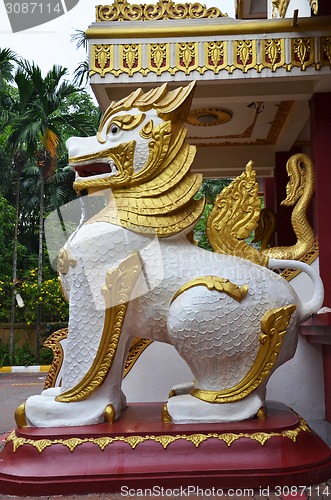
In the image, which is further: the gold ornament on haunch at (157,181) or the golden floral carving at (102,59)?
the golden floral carving at (102,59)

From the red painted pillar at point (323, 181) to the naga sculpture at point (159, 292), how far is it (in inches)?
55.8

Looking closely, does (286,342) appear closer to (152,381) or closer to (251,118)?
(152,381)

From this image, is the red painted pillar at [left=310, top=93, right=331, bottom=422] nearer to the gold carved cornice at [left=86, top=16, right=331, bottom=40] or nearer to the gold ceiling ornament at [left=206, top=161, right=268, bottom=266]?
the gold carved cornice at [left=86, top=16, right=331, bottom=40]

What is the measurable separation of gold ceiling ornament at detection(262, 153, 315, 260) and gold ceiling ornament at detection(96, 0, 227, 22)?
4.88 ft

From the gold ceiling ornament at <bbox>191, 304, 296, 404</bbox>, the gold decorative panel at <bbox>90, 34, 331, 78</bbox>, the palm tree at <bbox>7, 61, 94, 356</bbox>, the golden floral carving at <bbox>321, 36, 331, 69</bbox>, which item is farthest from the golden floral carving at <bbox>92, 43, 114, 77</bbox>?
the palm tree at <bbox>7, 61, 94, 356</bbox>

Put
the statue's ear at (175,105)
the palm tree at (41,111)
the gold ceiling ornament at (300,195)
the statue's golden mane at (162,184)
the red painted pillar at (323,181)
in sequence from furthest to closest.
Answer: the palm tree at (41,111) → the gold ceiling ornament at (300,195) → the red painted pillar at (323,181) → the statue's ear at (175,105) → the statue's golden mane at (162,184)

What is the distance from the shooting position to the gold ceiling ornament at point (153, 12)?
513cm

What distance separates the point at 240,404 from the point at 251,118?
14.2ft

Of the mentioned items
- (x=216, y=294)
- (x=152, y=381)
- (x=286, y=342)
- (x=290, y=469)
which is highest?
(x=216, y=294)

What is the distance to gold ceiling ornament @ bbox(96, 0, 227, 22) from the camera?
5133mm

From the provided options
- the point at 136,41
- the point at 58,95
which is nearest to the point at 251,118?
the point at 136,41

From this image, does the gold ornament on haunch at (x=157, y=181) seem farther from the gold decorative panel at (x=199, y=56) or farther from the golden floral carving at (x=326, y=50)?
the golden floral carving at (x=326, y=50)

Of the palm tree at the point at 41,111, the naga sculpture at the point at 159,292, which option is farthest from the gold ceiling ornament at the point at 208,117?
the palm tree at the point at 41,111

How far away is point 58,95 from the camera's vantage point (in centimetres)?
1302
